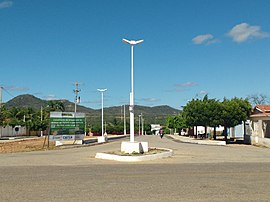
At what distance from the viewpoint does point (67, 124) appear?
118 feet

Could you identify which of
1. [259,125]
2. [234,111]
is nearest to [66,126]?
[234,111]

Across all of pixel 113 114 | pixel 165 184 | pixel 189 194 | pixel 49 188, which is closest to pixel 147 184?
pixel 165 184

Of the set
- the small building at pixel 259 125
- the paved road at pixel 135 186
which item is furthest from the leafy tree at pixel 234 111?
the paved road at pixel 135 186

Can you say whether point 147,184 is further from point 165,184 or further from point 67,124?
point 67,124

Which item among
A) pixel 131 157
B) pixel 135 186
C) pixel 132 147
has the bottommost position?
pixel 135 186

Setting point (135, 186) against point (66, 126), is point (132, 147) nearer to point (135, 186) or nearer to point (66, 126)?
point (135, 186)

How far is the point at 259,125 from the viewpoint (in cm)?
4312

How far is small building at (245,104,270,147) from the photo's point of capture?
40.6 meters

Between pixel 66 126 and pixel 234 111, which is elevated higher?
pixel 234 111

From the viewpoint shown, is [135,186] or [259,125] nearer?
[135,186]

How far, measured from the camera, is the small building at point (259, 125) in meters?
40.6

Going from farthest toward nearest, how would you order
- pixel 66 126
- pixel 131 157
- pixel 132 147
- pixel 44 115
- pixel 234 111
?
pixel 44 115 < pixel 234 111 < pixel 66 126 < pixel 132 147 < pixel 131 157

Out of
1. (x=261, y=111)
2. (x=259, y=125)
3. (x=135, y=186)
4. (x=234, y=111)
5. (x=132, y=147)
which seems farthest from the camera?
Answer: (x=234, y=111)

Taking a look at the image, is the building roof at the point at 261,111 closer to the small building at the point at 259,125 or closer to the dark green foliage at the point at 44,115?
the small building at the point at 259,125
